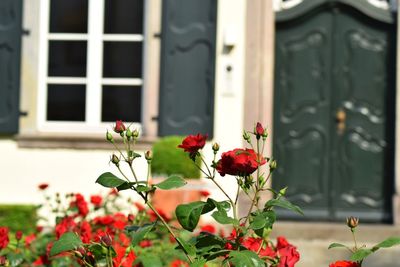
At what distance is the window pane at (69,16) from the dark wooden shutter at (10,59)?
1.05 ft

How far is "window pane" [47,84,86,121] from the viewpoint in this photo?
27.6ft

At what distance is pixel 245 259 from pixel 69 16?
632 cm

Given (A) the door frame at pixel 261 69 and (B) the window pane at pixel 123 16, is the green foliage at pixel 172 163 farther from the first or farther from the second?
(B) the window pane at pixel 123 16

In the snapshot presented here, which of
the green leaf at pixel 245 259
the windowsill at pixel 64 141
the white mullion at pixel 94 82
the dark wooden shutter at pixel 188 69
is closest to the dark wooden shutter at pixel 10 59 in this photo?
the windowsill at pixel 64 141

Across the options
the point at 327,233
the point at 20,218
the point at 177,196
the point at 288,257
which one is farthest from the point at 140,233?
the point at 20,218

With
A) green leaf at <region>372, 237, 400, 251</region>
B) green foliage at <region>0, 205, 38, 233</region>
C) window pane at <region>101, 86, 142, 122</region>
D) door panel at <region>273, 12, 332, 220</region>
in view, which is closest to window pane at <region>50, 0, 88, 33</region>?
window pane at <region>101, 86, 142, 122</region>

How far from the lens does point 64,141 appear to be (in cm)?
817

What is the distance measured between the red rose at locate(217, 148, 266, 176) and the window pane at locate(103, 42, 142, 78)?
19.1ft

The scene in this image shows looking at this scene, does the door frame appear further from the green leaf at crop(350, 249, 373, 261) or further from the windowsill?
the green leaf at crop(350, 249, 373, 261)

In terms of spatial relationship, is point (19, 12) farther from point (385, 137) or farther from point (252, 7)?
point (385, 137)

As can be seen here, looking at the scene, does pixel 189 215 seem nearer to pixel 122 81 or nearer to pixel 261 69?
pixel 261 69

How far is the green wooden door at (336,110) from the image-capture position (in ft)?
27.0

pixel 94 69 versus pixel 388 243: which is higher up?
pixel 94 69

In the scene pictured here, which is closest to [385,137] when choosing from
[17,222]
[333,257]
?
[333,257]
